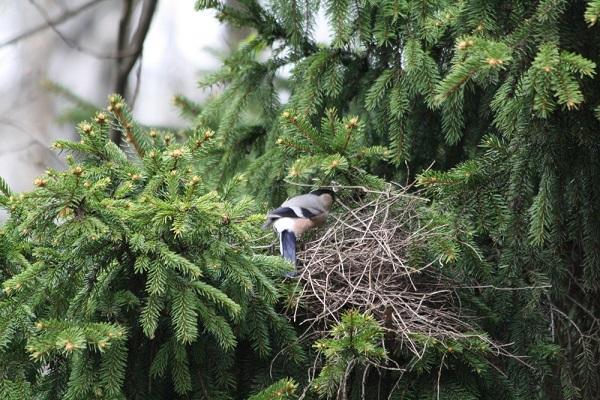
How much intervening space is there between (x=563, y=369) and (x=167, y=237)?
5.78 feet

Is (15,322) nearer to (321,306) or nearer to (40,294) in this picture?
(40,294)

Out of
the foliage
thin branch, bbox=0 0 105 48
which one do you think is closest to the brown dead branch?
the foliage

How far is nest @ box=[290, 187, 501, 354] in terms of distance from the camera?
306cm

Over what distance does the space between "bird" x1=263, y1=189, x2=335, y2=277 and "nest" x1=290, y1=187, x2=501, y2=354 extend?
70 mm

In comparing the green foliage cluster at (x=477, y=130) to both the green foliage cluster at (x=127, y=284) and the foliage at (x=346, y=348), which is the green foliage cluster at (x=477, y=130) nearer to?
the foliage at (x=346, y=348)

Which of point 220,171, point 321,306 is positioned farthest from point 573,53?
point 220,171

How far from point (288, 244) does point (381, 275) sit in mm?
398

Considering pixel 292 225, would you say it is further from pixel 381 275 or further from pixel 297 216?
pixel 381 275

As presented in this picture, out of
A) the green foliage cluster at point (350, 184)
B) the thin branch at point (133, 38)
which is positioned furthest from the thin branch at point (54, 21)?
the green foliage cluster at point (350, 184)

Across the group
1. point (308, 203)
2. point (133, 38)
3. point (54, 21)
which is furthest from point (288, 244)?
point (54, 21)

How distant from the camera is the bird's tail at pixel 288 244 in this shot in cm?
335

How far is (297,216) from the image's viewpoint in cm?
350

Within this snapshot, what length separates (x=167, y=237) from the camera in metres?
2.53

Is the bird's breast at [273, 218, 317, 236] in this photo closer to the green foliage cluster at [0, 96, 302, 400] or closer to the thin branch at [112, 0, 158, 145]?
the green foliage cluster at [0, 96, 302, 400]
